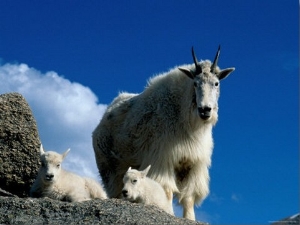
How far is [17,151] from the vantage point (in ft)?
42.0

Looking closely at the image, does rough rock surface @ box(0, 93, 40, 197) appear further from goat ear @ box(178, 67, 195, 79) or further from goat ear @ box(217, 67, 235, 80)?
goat ear @ box(217, 67, 235, 80)

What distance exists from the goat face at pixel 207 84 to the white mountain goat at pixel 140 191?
243 centimetres

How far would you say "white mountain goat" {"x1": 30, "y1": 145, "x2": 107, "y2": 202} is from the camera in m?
10.9

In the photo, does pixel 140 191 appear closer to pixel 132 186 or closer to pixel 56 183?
pixel 132 186

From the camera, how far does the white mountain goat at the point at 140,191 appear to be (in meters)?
10.9

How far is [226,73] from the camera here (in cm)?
1387

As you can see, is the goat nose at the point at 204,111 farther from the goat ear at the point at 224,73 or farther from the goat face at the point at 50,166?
the goat face at the point at 50,166

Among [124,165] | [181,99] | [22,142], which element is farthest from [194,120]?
[22,142]

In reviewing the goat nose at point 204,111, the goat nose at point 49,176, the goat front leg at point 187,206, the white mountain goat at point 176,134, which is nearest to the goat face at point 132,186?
the goat nose at point 49,176

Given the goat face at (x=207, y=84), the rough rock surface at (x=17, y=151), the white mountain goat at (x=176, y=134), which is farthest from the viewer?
the white mountain goat at (x=176, y=134)

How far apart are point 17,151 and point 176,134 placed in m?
3.16

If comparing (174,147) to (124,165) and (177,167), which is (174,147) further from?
(124,165)

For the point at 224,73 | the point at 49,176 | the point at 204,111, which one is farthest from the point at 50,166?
the point at 224,73

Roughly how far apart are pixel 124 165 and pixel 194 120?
1.86 metres
